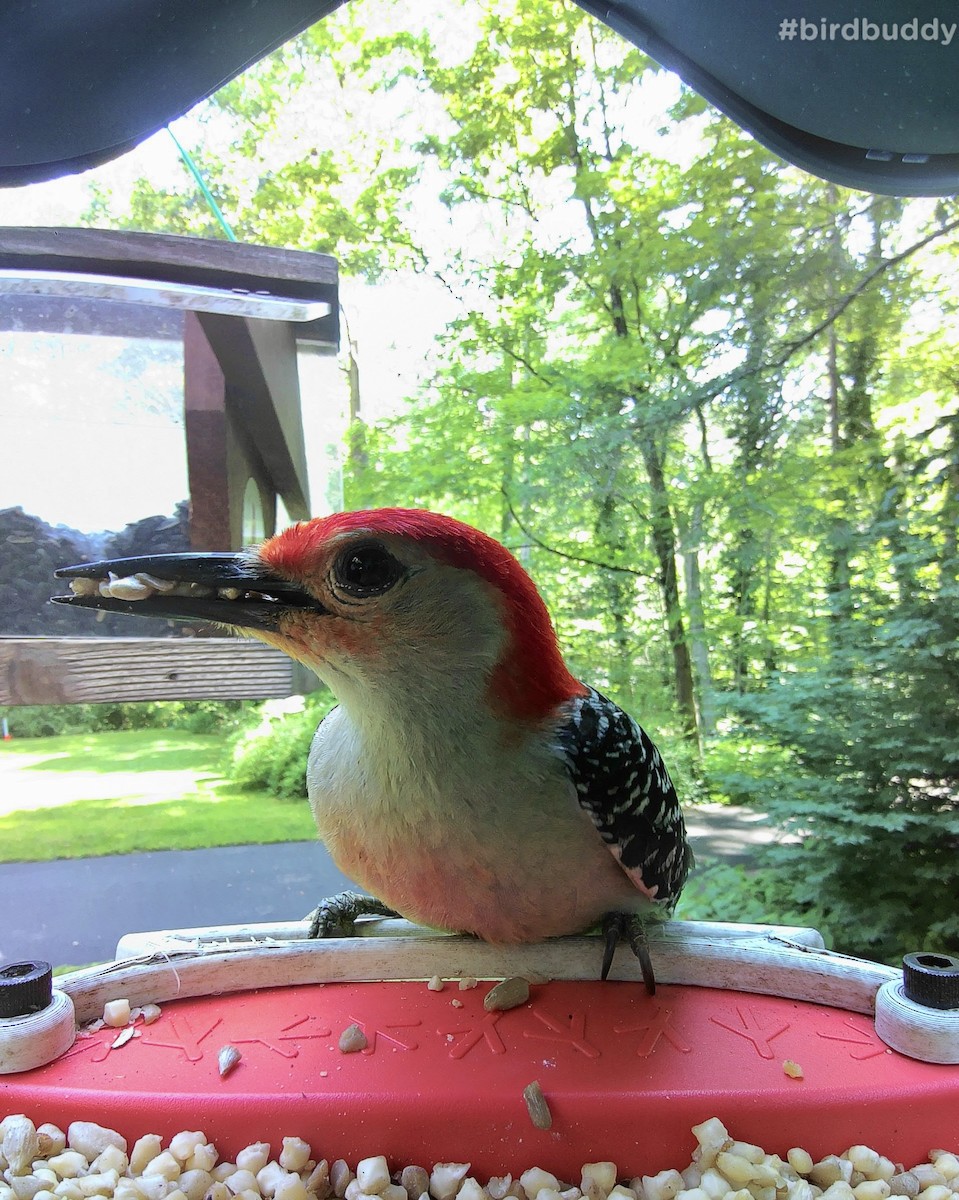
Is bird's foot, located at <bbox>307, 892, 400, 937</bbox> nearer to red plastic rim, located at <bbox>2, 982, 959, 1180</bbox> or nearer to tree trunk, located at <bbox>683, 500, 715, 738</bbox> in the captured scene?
red plastic rim, located at <bbox>2, 982, 959, 1180</bbox>

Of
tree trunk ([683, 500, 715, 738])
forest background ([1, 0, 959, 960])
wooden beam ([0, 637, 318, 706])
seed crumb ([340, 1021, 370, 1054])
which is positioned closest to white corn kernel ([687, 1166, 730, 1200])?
seed crumb ([340, 1021, 370, 1054])

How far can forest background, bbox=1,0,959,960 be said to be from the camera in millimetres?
2383

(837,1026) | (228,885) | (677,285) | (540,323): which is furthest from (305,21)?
(228,885)

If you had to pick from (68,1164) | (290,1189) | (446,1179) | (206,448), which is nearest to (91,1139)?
(68,1164)

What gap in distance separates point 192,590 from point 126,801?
8.19ft

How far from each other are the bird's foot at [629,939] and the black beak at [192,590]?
2.01 ft

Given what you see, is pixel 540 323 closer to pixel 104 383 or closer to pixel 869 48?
pixel 104 383

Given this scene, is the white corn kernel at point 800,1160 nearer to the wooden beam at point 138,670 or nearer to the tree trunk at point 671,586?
the wooden beam at point 138,670

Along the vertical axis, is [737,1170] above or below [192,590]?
below

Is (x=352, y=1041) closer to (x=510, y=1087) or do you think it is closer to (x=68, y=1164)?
(x=510, y=1087)

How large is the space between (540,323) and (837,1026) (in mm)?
2705

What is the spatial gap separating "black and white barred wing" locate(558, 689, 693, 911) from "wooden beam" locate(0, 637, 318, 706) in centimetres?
81

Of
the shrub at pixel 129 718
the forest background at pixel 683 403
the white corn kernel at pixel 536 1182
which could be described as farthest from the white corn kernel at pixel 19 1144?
the forest background at pixel 683 403

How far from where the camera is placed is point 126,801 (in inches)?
116
